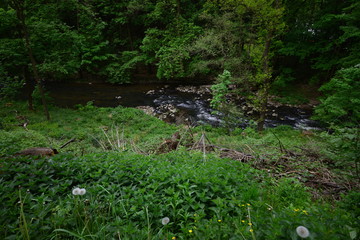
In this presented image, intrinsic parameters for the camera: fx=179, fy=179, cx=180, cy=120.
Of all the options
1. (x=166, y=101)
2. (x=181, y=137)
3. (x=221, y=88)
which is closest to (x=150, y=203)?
(x=181, y=137)

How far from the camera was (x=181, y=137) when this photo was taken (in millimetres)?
6973

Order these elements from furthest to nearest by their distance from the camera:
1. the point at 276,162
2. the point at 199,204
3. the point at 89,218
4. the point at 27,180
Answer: the point at 276,162 < the point at 27,180 < the point at 199,204 < the point at 89,218

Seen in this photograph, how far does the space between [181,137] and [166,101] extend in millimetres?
8998

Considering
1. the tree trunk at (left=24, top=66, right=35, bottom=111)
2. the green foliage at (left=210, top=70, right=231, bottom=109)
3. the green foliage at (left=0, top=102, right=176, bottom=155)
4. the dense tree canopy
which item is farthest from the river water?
the tree trunk at (left=24, top=66, right=35, bottom=111)

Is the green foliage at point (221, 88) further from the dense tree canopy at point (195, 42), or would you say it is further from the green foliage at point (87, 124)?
the green foliage at point (87, 124)

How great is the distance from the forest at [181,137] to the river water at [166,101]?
427mm

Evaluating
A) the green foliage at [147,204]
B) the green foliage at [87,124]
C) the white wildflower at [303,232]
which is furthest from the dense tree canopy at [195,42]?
the white wildflower at [303,232]

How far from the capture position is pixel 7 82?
30.6 feet

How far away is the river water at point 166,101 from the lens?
12172mm

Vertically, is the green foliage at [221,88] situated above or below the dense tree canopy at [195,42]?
below

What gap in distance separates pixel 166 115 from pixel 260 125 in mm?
6384

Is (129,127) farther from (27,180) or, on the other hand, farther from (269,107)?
(269,107)

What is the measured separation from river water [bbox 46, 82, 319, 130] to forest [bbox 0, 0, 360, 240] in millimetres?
427

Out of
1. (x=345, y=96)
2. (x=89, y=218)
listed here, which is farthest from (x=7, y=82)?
(x=345, y=96)
